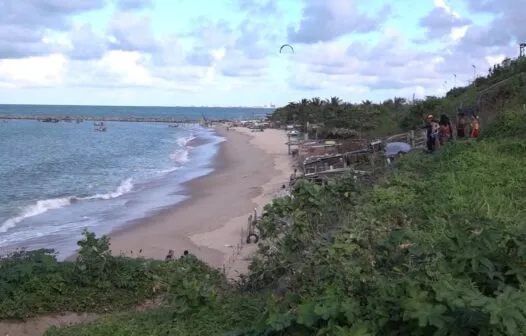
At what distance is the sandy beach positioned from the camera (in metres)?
14.4

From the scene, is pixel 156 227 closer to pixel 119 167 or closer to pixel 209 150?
pixel 119 167

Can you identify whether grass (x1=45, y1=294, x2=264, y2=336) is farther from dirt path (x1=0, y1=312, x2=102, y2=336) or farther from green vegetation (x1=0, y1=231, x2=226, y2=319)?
green vegetation (x1=0, y1=231, x2=226, y2=319)

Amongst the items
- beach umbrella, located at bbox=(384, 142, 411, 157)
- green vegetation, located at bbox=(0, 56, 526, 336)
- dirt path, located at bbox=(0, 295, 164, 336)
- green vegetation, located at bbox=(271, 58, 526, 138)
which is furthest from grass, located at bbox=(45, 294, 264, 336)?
green vegetation, located at bbox=(271, 58, 526, 138)

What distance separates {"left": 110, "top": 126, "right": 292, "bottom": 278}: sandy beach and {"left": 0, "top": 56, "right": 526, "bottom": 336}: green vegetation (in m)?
2.44

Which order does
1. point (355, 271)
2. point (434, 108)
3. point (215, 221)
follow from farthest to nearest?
point (434, 108), point (215, 221), point (355, 271)

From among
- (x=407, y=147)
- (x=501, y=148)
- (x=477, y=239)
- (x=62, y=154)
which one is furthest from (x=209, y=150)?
(x=477, y=239)

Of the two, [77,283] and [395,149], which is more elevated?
[395,149]

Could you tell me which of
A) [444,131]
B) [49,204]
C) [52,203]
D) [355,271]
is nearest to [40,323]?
[355,271]

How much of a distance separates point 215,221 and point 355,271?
13.6 meters

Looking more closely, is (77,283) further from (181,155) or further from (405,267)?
(181,155)

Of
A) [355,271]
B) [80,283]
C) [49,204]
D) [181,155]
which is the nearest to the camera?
[355,271]

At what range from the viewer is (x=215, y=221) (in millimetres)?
18609

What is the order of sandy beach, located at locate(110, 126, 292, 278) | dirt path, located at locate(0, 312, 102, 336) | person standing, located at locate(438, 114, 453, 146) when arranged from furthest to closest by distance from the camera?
person standing, located at locate(438, 114, 453, 146) < sandy beach, located at locate(110, 126, 292, 278) < dirt path, located at locate(0, 312, 102, 336)

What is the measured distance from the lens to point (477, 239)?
5.10m
